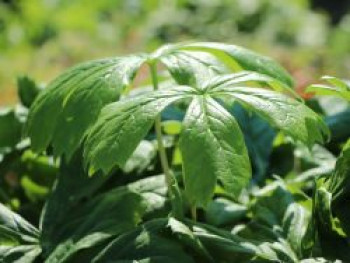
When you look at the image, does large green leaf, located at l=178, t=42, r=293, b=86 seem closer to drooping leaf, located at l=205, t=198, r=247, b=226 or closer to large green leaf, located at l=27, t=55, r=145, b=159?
large green leaf, located at l=27, t=55, r=145, b=159

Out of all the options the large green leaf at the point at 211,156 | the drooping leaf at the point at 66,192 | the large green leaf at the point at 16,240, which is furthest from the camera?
the drooping leaf at the point at 66,192

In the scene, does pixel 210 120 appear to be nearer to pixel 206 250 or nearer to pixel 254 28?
pixel 206 250

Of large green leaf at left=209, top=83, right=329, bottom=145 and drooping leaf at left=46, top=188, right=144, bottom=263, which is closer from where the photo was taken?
large green leaf at left=209, top=83, right=329, bottom=145

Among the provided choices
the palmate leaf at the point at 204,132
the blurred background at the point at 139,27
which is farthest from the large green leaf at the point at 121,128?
the blurred background at the point at 139,27

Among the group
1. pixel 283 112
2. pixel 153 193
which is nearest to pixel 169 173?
pixel 153 193

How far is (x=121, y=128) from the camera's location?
1.16 meters

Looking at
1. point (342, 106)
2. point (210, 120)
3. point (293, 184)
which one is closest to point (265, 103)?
point (210, 120)

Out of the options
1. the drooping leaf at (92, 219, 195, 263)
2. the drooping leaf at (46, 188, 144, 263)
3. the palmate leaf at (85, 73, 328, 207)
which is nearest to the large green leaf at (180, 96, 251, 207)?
the palmate leaf at (85, 73, 328, 207)

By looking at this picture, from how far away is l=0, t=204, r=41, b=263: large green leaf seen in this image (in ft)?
4.39

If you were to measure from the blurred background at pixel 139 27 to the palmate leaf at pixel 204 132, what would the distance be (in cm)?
540

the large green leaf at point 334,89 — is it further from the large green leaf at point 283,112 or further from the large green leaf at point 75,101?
the large green leaf at point 75,101

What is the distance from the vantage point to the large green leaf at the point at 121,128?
1.15 meters

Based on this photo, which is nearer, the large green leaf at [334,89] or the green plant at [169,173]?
the green plant at [169,173]

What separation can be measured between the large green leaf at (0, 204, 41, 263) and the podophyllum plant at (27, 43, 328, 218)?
0.16 meters
